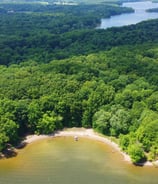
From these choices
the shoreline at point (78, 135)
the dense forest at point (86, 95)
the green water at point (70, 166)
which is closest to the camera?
the green water at point (70, 166)

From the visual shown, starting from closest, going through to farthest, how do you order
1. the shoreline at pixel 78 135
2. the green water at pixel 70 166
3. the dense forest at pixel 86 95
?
the green water at pixel 70 166, the dense forest at pixel 86 95, the shoreline at pixel 78 135

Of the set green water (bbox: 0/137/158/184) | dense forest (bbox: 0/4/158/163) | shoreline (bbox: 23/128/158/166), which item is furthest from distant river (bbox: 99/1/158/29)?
green water (bbox: 0/137/158/184)

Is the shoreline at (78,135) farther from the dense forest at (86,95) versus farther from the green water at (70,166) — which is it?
the dense forest at (86,95)

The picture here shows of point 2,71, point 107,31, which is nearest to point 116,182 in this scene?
point 2,71

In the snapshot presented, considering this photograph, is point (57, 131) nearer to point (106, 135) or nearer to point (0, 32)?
point (106, 135)

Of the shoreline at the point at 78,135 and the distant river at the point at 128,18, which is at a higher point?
the distant river at the point at 128,18

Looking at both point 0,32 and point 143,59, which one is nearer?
point 143,59

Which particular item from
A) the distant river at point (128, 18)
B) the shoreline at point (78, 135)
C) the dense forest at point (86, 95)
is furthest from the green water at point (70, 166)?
the distant river at point (128, 18)

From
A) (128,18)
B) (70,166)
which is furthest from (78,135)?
(128,18)
